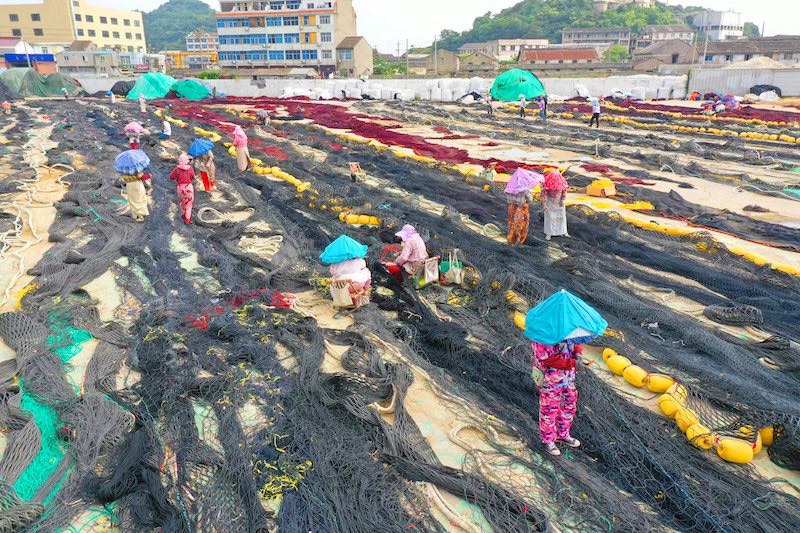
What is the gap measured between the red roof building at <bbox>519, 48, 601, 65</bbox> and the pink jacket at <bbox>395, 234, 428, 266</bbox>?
57.9 meters

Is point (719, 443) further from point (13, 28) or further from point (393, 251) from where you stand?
point (13, 28)

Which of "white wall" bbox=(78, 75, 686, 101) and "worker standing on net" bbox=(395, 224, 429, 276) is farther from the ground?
"white wall" bbox=(78, 75, 686, 101)

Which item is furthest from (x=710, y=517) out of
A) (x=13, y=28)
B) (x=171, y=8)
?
(x=171, y=8)

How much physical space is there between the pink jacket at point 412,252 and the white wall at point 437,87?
34.1 meters

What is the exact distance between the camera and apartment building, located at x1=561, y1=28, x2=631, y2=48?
261 feet

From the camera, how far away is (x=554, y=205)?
30.4ft

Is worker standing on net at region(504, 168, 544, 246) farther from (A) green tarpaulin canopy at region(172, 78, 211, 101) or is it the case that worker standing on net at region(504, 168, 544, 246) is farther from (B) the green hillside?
(B) the green hillside

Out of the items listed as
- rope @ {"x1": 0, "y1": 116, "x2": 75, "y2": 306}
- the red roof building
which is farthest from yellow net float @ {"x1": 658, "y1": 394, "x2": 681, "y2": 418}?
the red roof building

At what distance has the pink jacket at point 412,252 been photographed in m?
7.60

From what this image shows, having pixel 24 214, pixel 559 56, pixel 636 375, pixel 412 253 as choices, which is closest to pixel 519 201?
pixel 412 253

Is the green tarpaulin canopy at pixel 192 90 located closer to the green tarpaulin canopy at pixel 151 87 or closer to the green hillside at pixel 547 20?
the green tarpaulin canopy at pixel 151 87

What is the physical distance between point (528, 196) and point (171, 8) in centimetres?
18143

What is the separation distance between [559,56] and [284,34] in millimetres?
29662

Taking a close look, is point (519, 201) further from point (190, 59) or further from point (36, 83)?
point (190, 59)
